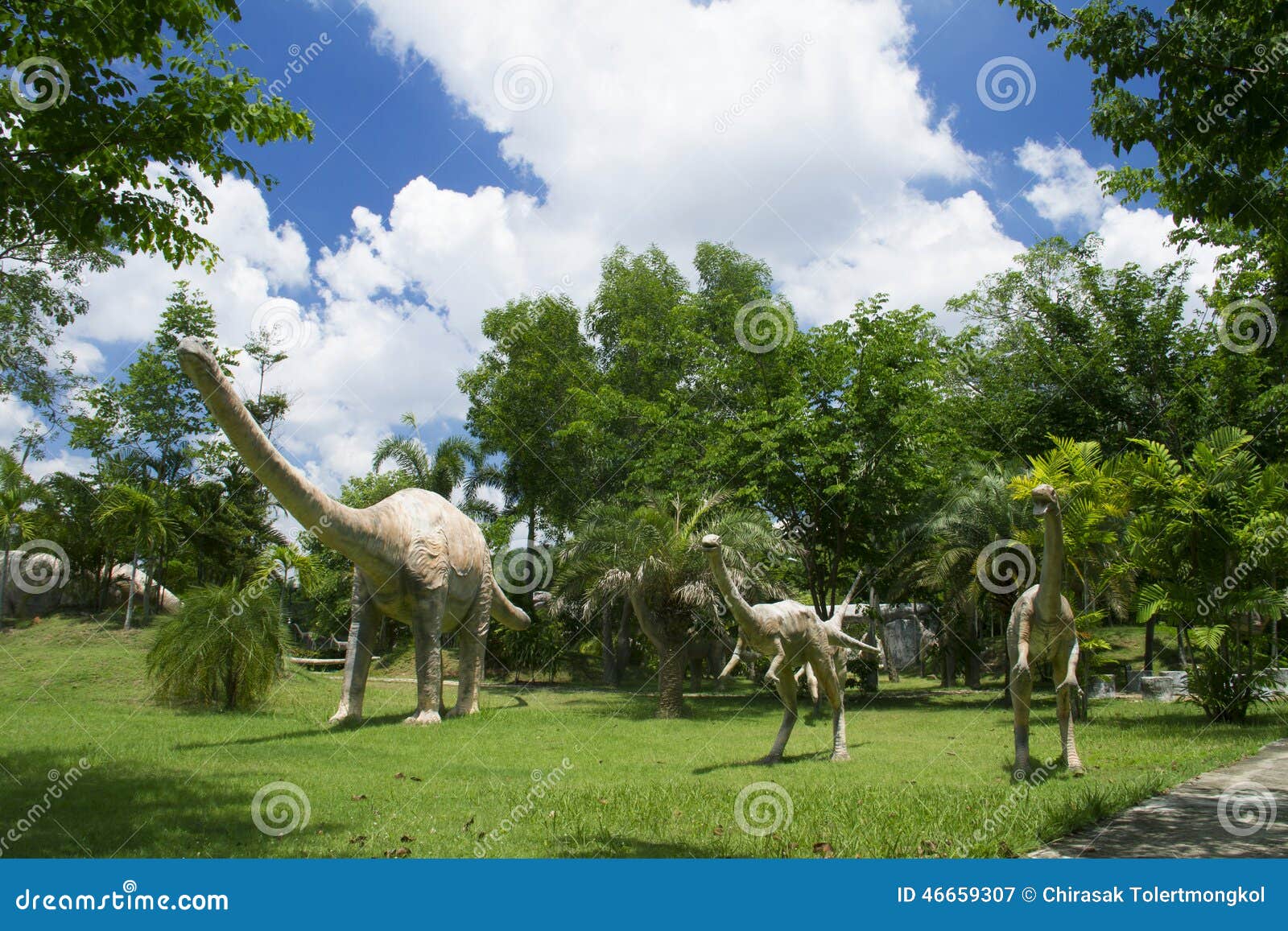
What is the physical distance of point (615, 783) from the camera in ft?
26.9

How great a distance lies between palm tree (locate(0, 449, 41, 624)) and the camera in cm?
2191

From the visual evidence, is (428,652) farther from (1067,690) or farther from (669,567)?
(1067,690)

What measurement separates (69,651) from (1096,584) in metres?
21.3

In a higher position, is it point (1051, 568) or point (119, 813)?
point (1051, 568)

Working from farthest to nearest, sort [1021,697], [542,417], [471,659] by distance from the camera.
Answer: [542,417], [471,659], [1021,697]

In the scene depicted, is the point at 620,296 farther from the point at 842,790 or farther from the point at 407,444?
the point at 842,790

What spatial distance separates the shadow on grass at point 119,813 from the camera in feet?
17.8
